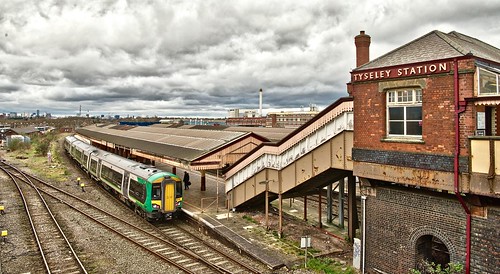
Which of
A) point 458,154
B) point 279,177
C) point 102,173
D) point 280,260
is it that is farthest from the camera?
point 102,173

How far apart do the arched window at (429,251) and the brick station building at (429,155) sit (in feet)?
0.09

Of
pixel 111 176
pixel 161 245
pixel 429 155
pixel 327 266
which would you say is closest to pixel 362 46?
pixel 429 155

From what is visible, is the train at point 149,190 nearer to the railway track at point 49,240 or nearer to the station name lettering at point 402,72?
the railway track at point 49,240

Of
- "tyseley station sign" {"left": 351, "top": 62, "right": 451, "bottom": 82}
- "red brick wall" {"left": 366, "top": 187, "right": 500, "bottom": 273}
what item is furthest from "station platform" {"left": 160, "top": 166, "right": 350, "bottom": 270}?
"tyseley station sign" {"left": 351, "top": 62, "right": 451, "bottom": 82}

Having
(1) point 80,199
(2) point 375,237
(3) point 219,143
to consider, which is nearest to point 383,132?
(2) point 375,237

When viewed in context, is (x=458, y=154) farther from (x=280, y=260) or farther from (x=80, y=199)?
(x=80, y=199)

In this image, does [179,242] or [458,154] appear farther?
[179,242]

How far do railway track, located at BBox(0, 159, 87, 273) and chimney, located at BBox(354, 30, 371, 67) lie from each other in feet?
43.5

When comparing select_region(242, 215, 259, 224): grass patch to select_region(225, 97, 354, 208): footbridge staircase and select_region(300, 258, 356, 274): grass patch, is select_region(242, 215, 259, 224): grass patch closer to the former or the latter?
select_region(225, 97, 354, 208): footbridge staircase

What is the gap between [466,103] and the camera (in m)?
8.62

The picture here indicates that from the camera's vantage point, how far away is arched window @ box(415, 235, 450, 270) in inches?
402

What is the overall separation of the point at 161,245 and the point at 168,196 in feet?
11.9

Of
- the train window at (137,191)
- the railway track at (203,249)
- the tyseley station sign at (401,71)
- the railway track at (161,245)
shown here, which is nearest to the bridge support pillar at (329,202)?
the railway track at (203,249)

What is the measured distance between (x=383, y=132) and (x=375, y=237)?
3.41 metres
